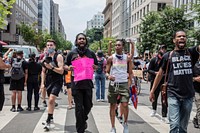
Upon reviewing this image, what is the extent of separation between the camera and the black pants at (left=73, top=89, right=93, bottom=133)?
18.8 ft

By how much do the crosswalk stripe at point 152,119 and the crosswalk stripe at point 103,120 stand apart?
81cm

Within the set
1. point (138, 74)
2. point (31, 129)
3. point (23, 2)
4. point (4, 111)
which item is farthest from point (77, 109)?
point (23, 2)

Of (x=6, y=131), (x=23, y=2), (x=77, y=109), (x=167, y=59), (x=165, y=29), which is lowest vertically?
(x=6, y=131)

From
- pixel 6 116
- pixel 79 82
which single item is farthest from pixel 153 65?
pixel 6 116

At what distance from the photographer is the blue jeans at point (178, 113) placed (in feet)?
14.3

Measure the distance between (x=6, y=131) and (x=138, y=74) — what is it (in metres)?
6.85

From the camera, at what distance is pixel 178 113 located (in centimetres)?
442

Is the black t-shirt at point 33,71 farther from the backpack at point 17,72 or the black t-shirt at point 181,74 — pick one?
the black t-shirt at point 181,74

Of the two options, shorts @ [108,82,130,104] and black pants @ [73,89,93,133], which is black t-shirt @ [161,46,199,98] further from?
black pants @ [73,89,93,133]

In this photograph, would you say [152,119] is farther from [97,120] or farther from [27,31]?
[27,31]

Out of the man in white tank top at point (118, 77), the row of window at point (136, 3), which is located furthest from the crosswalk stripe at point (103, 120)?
the row of window at point (136, 3)

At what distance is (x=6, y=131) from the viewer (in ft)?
21.1

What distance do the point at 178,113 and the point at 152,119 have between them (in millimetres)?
3515

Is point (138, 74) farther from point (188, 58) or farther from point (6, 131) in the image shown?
point (188, 58)
